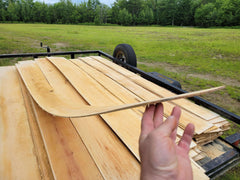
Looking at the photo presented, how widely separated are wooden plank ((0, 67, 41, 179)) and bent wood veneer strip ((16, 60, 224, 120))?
0.90 ft

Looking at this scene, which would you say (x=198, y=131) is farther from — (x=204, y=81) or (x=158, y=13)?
(x=158, y=13)

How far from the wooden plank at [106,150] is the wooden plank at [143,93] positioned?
0.76 meters

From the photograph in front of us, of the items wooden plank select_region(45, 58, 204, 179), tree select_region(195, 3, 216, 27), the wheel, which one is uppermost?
tree select_region(195, 3, 216, 27)

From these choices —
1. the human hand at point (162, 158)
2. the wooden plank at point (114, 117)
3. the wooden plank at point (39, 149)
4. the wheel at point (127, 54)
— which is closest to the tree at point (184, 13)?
the wheel at point (127, 54)

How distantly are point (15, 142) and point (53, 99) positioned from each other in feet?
1.61

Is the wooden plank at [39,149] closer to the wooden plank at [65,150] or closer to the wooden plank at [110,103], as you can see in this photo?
the wooden plank at [65,150]

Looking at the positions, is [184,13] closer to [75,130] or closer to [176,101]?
[176,101]

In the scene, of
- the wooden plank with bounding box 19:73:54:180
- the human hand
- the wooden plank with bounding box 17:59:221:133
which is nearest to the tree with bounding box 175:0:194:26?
the wooden plank with bounding box 17:59:221:133

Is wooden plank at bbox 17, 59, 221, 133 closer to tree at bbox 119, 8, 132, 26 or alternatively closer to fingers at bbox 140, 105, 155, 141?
fingers at bbox 140, 105, 155, 141

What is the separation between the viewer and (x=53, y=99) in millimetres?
1733

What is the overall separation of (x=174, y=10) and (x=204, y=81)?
70.4m

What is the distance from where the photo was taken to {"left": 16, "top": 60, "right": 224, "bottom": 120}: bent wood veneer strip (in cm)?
115

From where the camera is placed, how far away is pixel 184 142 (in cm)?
112

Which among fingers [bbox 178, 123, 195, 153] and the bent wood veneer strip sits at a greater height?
the bent wood veneer strip
